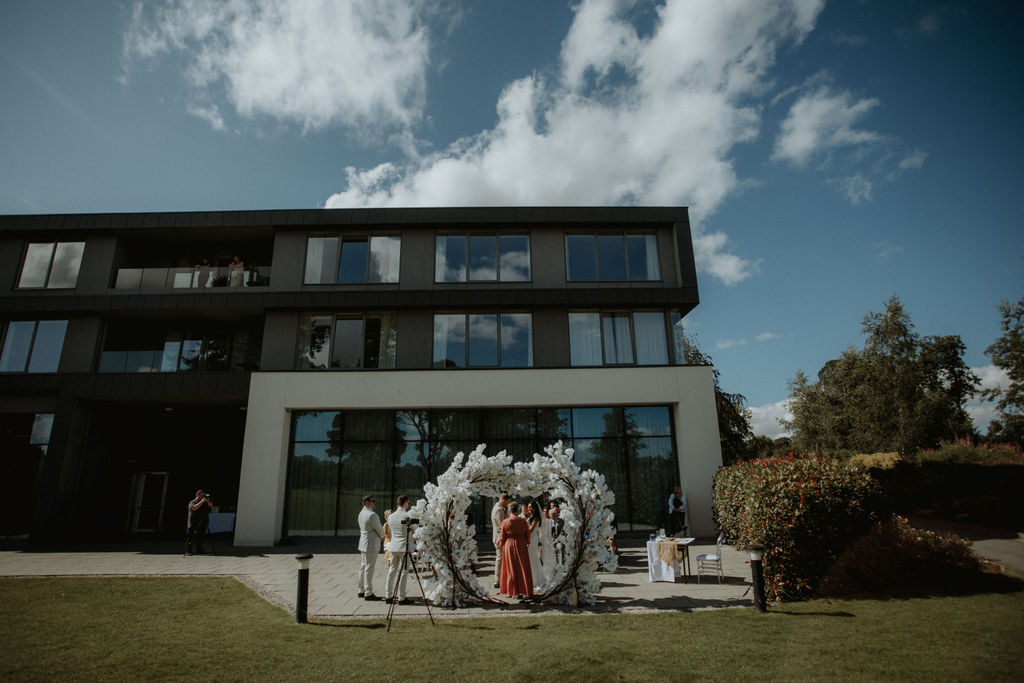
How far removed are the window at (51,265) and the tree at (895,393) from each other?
43154 mm

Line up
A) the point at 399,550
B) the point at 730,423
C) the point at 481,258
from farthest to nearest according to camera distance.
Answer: the point at 730,423 < the point at 481,258 < the point at 399,550

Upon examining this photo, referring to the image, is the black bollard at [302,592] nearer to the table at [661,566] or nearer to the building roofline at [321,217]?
the table at [661,566]

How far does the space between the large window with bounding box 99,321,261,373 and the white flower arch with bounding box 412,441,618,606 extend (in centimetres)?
1206

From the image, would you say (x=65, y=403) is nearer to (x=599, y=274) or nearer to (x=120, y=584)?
(x=120, y=584)

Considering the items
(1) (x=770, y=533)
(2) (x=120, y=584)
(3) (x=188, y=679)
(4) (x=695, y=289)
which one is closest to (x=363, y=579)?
(3) (x=188, y=679)

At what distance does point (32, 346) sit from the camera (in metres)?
17.1

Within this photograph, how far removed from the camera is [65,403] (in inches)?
621

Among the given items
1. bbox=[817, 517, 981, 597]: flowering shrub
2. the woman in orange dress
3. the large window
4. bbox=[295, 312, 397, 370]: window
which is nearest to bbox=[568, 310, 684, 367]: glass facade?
bbox=[295, 312, 397, 370]: window

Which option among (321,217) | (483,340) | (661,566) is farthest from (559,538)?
(321,217)

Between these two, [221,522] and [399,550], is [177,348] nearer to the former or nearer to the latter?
[221,522]

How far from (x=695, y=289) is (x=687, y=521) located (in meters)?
7.76

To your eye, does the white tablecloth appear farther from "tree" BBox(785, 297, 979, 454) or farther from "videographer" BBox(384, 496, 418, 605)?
"tree" BBox(785, 297, 979, 454)

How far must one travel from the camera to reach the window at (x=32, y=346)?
16891 millimetres

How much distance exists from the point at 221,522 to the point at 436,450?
26.1 ft
